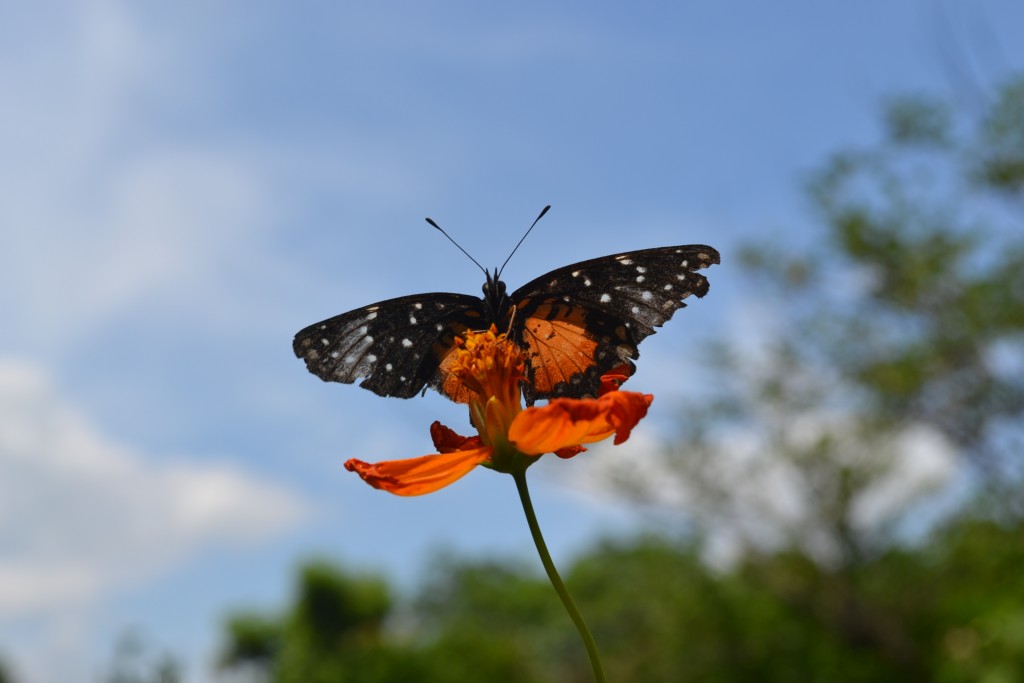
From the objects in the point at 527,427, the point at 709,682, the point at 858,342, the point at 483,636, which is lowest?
the point at 527,427

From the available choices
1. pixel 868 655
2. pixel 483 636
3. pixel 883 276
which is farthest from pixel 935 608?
pixel 483 636

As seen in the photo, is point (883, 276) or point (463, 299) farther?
point (883, 276)

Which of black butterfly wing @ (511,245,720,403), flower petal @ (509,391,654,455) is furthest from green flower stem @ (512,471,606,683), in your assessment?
black butterfly wing @ (511,245,720,403)

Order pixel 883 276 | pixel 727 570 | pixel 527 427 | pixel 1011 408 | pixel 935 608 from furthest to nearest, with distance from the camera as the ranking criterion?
pixel 727 570 < pixel 935 608 < pixel 883 276 < pixel 1011 408 < pixel 527 427

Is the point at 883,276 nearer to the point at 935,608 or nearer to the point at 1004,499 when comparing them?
the point at 1004,499

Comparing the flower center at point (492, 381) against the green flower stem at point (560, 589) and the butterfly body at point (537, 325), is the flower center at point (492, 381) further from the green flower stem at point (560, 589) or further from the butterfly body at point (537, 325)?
the green flower stem at point (560, 589)

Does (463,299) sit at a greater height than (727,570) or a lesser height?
lesser

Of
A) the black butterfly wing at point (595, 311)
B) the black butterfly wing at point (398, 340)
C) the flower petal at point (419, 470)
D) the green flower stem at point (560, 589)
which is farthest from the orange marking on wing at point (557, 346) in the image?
the green flower stem at point (560, 589)

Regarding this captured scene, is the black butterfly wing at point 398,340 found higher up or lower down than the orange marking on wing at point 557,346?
higher up

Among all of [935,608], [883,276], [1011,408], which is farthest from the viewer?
[935,608]
